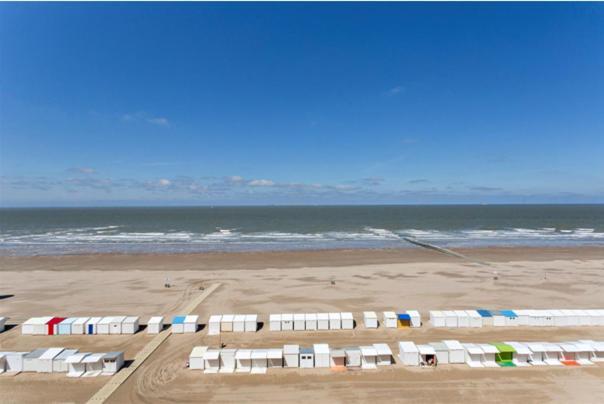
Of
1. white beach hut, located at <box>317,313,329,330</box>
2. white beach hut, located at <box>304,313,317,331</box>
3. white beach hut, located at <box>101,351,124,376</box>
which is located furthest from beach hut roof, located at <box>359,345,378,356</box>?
white beach hut, located at <box>101,351,124,376</box>

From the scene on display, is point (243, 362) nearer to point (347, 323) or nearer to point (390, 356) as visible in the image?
point (347, 323)

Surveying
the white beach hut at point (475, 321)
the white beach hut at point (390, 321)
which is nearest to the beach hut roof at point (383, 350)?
the white beach hut at point (390, 321)

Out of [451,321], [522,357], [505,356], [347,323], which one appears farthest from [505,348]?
[347,323]

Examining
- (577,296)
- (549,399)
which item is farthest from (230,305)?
(577,296)

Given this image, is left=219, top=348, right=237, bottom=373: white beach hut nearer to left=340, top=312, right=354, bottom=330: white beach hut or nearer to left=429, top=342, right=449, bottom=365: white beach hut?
left=340, top=312, right=354, bottom=330: white beach hut

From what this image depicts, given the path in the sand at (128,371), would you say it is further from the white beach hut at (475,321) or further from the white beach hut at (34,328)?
the white beach hut at (475,321)
